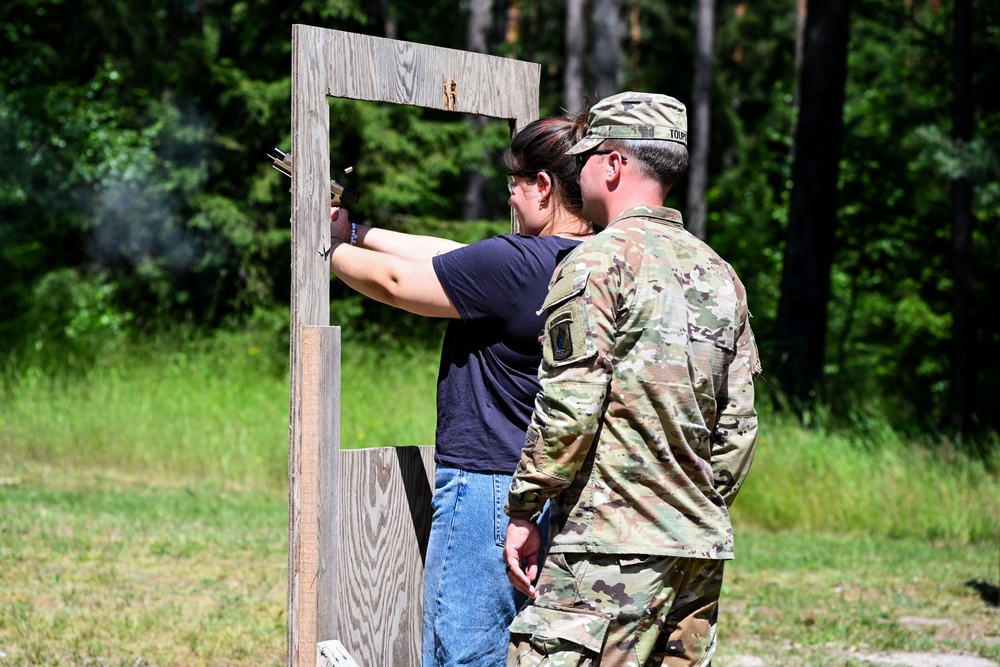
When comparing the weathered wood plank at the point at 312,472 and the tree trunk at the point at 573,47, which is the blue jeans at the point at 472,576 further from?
the tree trunk at the point at 573,47

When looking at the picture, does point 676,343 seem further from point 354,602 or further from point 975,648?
point 975,648

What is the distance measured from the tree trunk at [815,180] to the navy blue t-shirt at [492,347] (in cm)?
840

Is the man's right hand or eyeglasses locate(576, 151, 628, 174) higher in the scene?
eyeglasses locate(576, 151, 628, 174)

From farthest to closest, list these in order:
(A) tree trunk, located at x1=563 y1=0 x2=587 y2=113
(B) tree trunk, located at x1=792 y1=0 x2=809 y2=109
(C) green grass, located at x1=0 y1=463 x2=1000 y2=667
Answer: (B) tree trunk, located at x1=792 y1=0 x2=809 y2=109, (A) tree trunk, located at x1=563 y1=0 x2=587 y2=113, (C) green grass, located at x1=0 y1=463 x2=1000 y2=667

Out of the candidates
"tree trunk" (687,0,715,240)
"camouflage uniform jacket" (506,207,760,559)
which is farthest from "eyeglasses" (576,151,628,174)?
"tree trunk" (687,0,715,240)

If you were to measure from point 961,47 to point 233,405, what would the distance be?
7277 mm

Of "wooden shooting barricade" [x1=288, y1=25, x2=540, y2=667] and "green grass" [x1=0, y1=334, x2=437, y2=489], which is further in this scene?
"green grass" [x1=0, y1=334, x2=437, y2=489]

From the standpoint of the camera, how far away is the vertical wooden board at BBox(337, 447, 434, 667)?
115 inches

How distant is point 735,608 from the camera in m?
5.48

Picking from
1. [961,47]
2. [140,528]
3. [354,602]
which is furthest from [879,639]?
[961,47]

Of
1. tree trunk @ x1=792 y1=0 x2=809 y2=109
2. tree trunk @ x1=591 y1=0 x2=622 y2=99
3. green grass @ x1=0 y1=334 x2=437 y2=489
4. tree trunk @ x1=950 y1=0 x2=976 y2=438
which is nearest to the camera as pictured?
green grass @ x1=0 y1=334 x2=437 y2=489

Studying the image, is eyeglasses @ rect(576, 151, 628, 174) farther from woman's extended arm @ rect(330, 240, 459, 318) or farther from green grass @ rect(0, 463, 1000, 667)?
green grass @ rect(0, 463, 1000, 667)

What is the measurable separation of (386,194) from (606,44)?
3.30 metres

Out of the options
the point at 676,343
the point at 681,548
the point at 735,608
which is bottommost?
the point at 735,608
